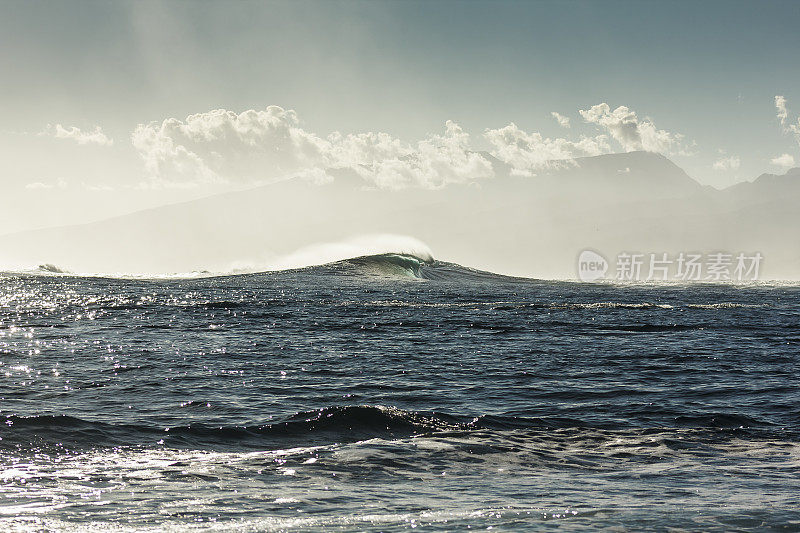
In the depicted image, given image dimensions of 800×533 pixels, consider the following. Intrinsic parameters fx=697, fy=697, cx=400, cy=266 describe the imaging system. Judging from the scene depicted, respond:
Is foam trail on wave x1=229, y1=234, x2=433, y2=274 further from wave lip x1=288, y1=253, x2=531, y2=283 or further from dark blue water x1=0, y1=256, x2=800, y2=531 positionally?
dark blue water x1=0, y1=256, x2=800, y2=531

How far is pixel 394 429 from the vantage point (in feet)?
40.7

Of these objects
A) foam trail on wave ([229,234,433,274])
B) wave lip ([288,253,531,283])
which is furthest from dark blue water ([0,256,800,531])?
foam trail on wave ([229,234,433,274])

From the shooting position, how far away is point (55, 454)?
10180 mm

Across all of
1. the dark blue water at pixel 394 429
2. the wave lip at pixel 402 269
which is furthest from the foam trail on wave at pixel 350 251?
the dark blue water at pixel 394 429

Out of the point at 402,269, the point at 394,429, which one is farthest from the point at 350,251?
the point at 394,429

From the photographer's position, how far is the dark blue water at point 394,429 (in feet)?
24.7

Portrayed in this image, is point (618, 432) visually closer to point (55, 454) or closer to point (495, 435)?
point (495, 435)

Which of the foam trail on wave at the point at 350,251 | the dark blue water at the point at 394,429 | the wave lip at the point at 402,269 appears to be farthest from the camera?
the foam trail on wave at the point at 350,251

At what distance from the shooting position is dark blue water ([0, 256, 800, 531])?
752 centimetres

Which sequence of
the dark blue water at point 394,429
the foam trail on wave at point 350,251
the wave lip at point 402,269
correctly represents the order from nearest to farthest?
the dark blue water at point 394,429
the wave lip at point 402,269
the foam trail on wave at point 350,251

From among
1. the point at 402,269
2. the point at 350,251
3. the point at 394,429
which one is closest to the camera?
the point at 394,429

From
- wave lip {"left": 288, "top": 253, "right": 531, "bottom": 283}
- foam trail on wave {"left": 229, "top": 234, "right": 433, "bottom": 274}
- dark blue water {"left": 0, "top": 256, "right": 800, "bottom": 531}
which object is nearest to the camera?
dark blue water {"left": 0, "top": 256, "right": 800, "bottom": 531}

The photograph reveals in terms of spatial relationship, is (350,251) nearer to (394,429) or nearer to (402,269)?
(402,269)

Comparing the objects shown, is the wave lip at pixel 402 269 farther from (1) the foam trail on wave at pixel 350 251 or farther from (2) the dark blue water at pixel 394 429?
(2) the dark blue water at pixel 394 429
